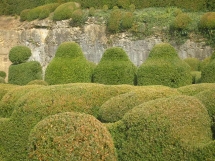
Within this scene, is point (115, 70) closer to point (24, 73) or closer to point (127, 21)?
point (24, 73)

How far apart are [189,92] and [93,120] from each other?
3.28 m

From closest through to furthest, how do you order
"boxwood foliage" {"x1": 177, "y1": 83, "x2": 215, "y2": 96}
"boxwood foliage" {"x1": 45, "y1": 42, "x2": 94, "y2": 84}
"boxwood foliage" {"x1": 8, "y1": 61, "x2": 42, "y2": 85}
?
"boxwood foliage" {"x1": 177, "y1": 83, "x2": 215, "y2": 96} < "boxwood foliage" {"x1": 45, "y1": 42, "x2": 94, "y2": 84} < "boxwood foliage" {"x1": 8, "y1": 61, "x2": 42, "y2": 85}

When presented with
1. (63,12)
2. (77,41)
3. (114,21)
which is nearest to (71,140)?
(114,21)

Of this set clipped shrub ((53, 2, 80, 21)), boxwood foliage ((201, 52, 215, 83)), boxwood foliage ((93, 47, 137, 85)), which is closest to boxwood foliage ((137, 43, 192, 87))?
boxwood foliage ((93, 47, 137, 85))

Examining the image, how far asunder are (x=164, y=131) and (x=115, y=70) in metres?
6.40

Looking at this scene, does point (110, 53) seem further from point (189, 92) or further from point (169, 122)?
point (169, 122)

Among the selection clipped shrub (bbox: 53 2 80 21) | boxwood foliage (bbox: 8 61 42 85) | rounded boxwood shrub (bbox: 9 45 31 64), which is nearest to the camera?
boxwood foliage (bbox: 8 61 42 85)

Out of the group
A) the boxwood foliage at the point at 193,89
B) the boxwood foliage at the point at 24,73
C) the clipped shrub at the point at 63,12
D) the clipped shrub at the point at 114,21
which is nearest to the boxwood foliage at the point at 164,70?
the boxwood foliage at the point at 193,89

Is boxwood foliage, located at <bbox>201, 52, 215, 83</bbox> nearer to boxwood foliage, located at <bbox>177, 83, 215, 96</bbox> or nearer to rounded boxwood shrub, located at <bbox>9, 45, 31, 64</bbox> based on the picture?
boxwood foliage, located at <bbox>177, 83, 215, 96</bbox>

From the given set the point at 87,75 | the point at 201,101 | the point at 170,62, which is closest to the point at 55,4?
the point at 87,75

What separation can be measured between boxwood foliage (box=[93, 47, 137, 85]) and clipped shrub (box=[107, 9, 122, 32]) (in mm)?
12385

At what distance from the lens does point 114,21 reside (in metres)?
24.6

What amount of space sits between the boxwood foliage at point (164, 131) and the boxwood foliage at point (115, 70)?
218 inches

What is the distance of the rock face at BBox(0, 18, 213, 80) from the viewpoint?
22.9 metres
